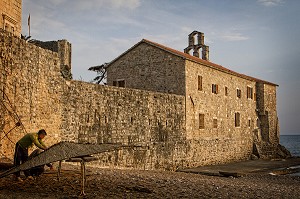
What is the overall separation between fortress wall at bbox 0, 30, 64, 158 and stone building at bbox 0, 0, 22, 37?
255cm

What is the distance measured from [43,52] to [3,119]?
11.7 feet

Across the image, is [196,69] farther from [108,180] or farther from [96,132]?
[108,180]

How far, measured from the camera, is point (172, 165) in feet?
72.7

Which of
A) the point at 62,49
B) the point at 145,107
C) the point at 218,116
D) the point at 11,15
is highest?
the point at 62,49

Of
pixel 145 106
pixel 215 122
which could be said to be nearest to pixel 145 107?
pixel 145 106

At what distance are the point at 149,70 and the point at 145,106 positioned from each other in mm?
6163

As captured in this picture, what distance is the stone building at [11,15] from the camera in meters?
14.8

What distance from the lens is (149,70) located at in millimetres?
26000

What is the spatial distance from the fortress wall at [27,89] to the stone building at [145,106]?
35 millimetres

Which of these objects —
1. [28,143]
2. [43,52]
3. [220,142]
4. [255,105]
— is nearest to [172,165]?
[220,142]

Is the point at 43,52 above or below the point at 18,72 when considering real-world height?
above

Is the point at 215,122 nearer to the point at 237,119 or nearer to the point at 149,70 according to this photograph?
the point at 237,119

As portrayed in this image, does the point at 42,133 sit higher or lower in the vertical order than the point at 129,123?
lower

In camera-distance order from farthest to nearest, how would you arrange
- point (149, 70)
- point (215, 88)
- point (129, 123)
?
point (215, 88)
point (149, 70)
point (129, 123)
